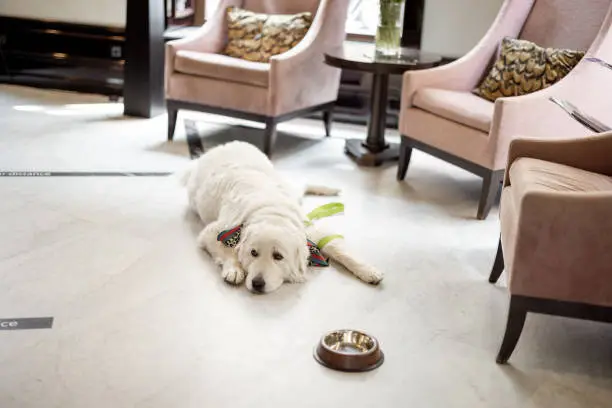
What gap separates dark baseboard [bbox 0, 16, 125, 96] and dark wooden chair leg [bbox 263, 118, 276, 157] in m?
1.79

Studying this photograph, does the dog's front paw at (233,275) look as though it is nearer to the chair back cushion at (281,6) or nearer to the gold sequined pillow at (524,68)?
the gold sequined pillow at (524,68)

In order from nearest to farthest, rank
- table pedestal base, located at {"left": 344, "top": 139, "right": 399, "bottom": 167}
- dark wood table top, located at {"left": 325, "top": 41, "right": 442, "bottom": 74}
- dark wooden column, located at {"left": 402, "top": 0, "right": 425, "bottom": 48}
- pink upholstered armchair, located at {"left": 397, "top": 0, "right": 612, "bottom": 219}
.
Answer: pink upholstered armchair, located at {"left": 397, "top": 0, "right": 612, "bottom": 219}
dark wood table top, located at {"left": 325, "top": 41, "right": 442, "bottom": 74}
table pedestal base, located at {"left": 344, "top": 139, "right": 399, "bottom": 167}
dark wooden column, located at {"left": 402, "top": 0, "right": 425, "bottom": 48}

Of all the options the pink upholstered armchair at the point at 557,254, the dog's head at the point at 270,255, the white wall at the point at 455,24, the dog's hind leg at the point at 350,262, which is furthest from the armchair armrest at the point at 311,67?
the pink upholstered armchair at the point at 557,254

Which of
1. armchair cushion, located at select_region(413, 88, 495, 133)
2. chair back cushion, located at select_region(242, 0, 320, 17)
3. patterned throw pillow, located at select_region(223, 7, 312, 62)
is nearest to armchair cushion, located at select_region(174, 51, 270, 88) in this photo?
patterned throw pillow, located at select_region(223, 7, 312, 62)

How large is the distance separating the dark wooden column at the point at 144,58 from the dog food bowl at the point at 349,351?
3146 mm

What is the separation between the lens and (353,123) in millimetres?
5422

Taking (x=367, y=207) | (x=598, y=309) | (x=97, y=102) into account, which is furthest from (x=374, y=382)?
(x=97, y=102)

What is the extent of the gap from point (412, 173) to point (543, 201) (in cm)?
213

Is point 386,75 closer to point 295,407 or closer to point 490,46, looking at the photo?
point 490,46

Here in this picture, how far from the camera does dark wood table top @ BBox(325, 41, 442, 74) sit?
4.09 meters

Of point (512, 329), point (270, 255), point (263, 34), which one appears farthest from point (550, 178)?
point (263, 34)

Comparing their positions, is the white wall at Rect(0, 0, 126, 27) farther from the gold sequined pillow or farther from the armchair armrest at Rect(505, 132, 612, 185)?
the armchair armrest at Rect(505, 132, 612, 185)

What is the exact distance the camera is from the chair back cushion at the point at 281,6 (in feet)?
15.8

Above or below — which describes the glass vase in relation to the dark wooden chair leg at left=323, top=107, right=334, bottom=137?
above
